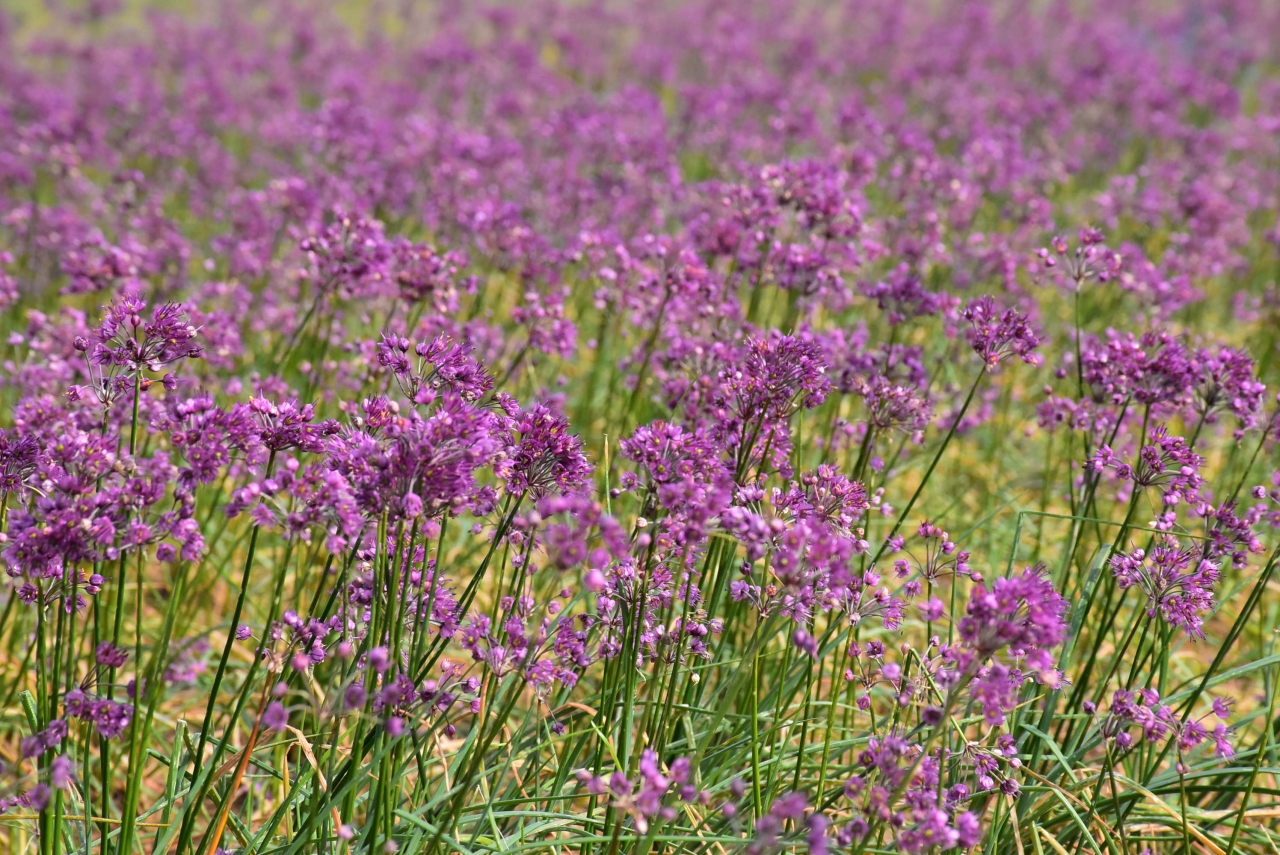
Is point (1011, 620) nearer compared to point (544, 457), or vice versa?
point (1011, 620)

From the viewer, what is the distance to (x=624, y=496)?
5699 mm

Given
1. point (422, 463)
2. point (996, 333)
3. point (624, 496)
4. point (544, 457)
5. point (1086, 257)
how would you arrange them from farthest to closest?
point (624, 496)
point (1086, 257)
point (996, 333)
point (544, 457)
point (422, 463)

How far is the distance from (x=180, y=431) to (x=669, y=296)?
2.75 m

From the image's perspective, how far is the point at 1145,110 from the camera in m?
13.6

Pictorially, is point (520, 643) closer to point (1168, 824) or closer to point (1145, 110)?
point (1168, 824)

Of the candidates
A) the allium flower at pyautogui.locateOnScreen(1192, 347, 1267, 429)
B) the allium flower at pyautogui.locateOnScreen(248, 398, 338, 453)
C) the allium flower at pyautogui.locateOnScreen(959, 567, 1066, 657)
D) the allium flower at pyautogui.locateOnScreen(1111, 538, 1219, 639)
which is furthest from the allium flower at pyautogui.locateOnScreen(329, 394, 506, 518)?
the allium flower at pyautogui.locateOnScreen(1192, 347, 1267, 429)

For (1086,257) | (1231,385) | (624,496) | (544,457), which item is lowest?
(624,496)

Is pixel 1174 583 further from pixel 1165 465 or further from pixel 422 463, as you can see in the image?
pixel 422 463

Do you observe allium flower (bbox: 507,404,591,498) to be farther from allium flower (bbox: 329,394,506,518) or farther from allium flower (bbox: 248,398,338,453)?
allium flower (bbox: 248,398,338,453)

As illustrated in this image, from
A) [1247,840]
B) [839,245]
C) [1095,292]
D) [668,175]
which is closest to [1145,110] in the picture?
[1095,292]

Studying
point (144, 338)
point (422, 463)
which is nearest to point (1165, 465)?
point (422, 463)

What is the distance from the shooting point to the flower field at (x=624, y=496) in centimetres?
260

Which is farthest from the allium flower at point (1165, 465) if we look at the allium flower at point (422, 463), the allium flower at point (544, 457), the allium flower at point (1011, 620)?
the allium flower at point (422, 463)

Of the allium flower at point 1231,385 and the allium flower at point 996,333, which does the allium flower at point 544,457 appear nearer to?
the allium flower at point 996,333
